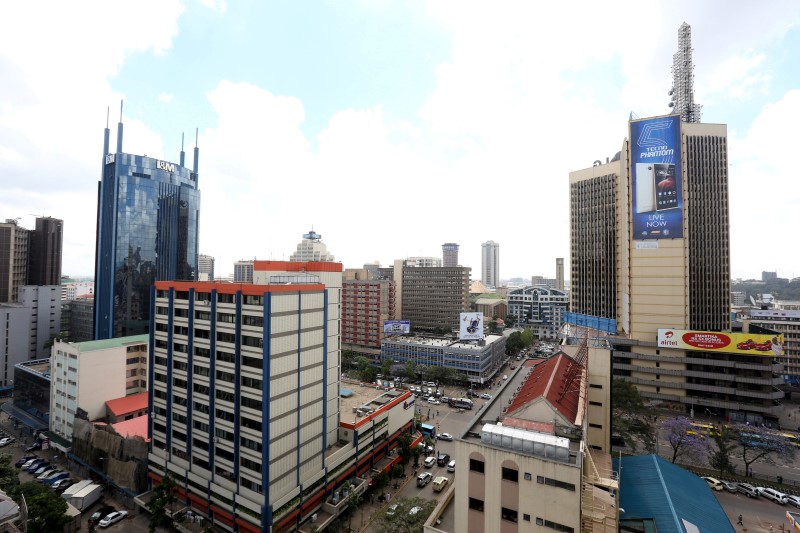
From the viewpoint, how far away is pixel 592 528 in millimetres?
Answer: 23375

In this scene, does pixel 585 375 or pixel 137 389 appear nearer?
pixel 585 375

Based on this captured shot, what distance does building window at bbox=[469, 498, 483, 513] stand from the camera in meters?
26.2

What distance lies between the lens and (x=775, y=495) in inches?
1705

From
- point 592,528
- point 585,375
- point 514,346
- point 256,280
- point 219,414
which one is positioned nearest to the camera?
point 592,528

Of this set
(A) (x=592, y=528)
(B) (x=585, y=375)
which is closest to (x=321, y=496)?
(A) (x=592, y=528)

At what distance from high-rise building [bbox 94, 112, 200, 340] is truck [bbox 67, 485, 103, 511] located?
53.2 metres

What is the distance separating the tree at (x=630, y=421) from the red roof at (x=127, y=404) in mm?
70027

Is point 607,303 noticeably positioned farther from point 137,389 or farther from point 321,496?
point 137,389

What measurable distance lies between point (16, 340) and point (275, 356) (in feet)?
324

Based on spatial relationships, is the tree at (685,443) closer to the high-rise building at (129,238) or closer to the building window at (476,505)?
the building window at (476,505)

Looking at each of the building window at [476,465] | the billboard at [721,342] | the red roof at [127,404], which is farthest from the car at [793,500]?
the red roof at [127,404]

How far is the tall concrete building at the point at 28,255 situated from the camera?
111 metres

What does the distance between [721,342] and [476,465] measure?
223ft

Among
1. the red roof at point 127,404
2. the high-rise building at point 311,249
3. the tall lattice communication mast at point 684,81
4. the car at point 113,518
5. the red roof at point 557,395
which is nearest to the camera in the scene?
the red roof at point 557,395
